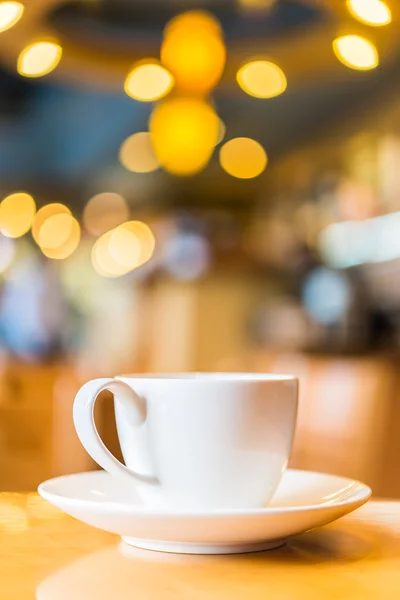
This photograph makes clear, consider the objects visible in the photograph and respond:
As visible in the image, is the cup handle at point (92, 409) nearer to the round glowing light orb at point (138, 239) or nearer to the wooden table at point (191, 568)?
the wooden table at point (191, 568)

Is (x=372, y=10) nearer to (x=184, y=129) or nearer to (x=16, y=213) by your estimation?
(x=184, y=129)

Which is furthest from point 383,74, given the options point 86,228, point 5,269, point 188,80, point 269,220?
point 5,269

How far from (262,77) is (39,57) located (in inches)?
25.7

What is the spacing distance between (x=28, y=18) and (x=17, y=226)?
6815 mm

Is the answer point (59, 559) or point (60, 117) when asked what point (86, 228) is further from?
point (59, 559)

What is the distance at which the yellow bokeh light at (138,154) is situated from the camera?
755 cm

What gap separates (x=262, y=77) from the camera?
2.45 meters

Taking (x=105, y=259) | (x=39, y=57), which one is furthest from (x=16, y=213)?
(x=39, y=57)

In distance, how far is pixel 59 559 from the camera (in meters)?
0.48

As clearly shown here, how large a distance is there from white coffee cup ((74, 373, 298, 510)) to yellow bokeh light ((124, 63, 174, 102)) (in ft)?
7.12

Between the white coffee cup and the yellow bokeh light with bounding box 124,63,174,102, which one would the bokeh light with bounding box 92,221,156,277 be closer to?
the yellow bokeh light with bounding box 124,63,174,102

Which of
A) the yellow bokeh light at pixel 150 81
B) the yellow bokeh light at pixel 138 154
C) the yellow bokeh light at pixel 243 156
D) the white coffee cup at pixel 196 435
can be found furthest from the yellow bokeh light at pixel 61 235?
the white coffee cup at pixel 196 435

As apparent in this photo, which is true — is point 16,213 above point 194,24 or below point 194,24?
above

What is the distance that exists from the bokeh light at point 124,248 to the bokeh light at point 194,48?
19.8 ft
